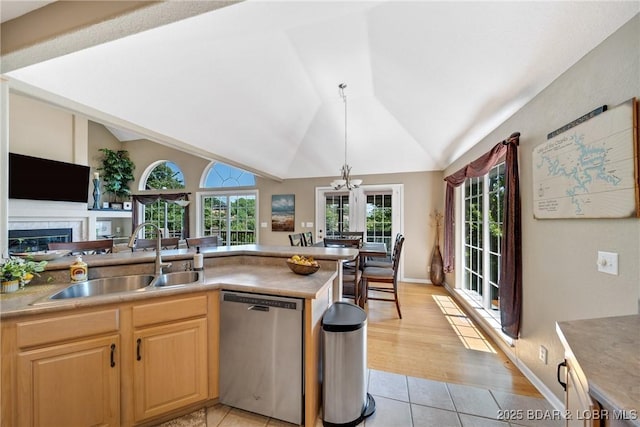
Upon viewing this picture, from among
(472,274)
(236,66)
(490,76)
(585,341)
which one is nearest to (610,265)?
(585,341)

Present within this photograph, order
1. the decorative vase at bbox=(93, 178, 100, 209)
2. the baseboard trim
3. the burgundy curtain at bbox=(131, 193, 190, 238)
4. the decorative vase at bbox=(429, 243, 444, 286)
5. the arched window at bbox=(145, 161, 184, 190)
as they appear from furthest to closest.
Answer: the arched window at bbox=(145, 161, 184, 190)
the burgundy curtain at bbox=(131, 193, 190, 238)
the decorative vase at bbox=(93, 178, 100, 209)
the decorative vase at bbox=(429, 243, 444, 286)
the baseboard trim

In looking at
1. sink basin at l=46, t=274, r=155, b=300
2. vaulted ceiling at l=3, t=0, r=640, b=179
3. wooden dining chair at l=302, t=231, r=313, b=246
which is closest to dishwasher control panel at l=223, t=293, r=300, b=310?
sink basin at l=46, t=274, r=155, b=300

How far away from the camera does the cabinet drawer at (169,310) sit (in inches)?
53.7

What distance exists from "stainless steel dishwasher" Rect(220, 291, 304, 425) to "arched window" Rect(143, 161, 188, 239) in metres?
5.95

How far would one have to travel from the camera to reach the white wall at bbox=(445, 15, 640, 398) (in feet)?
3.78

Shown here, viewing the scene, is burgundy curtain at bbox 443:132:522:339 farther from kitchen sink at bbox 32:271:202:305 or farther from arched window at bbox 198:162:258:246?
arched window at bbox 198:162:258:246

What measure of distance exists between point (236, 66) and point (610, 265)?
357 cm

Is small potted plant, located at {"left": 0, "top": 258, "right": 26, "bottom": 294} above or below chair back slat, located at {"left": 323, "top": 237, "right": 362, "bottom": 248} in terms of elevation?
above

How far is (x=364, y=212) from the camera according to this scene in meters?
5.25

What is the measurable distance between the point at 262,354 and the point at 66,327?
1.03 meters

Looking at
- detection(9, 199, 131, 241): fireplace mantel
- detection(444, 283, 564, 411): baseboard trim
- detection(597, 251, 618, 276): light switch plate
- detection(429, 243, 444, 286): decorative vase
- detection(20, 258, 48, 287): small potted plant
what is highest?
detection(9, 199, 131, 241): fireplace mantel

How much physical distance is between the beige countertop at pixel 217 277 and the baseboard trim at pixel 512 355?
5.51 feet

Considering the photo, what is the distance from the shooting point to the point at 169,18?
1.16m

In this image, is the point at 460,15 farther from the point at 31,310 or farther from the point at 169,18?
the point at 31,310
